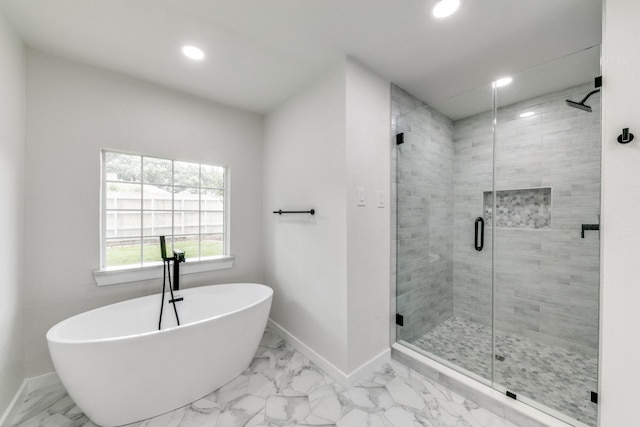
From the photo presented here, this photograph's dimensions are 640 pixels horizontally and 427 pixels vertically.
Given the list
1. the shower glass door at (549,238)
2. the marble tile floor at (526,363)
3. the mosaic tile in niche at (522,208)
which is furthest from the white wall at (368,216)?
the mosaic tile in niche at (522,208)

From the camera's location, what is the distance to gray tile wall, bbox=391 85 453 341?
219cm

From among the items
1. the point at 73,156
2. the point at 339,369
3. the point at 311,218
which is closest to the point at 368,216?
the point at 311,218

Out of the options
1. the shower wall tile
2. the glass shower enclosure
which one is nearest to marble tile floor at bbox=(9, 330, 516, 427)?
the glass shower enclosure

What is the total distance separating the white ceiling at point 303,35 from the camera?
1.33 m

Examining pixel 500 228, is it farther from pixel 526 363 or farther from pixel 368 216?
pixel 368 216

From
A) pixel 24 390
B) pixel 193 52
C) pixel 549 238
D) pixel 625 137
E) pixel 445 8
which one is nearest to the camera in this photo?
pixel 625 137

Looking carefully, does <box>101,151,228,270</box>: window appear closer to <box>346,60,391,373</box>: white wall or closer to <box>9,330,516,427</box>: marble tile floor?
<box>9,330,516,427</box>: marble tile floor

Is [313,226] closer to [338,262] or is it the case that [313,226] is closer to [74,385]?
[338,262]

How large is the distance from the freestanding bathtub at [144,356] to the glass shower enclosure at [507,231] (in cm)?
141

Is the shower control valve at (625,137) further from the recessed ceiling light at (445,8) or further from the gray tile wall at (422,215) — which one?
the gray tile wall at (422,215)

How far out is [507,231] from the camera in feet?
7.50

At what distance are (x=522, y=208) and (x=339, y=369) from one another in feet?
7.11

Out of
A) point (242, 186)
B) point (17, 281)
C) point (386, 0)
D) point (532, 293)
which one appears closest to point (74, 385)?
point (17, 281)

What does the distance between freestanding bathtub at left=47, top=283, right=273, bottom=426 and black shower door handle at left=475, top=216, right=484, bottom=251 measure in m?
2.05
